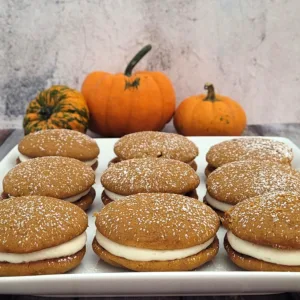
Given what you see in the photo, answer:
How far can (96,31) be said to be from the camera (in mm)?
2949

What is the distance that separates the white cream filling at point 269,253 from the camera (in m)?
1.25

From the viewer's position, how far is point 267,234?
1.26 meters

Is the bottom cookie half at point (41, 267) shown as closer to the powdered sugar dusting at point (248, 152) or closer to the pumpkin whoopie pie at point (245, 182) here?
the pumpkin whoopie pie at point (245, 182)

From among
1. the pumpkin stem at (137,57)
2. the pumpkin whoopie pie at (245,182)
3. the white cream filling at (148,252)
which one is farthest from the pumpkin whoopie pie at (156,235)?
the pumpkin stem at (137,57)

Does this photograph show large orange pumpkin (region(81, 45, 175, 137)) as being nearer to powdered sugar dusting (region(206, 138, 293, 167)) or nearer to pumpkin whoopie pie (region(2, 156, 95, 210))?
powdered sugar dusting (region(206, 138, 293, 167))

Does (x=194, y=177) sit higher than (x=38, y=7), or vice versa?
(x=38, y=7)

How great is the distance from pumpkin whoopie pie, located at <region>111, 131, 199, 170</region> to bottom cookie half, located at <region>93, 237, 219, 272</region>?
67cm

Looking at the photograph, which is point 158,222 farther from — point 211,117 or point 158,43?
point 158,43

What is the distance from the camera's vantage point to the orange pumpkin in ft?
8.63

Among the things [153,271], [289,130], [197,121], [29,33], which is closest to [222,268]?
[153,271]

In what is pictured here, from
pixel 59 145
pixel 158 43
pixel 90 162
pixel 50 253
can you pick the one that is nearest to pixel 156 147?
pixel 90 162

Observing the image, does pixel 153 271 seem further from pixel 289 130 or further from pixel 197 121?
pixel 289 130

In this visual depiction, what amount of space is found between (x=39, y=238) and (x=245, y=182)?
682 millimetres

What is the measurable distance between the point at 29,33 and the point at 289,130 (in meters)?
1.60
